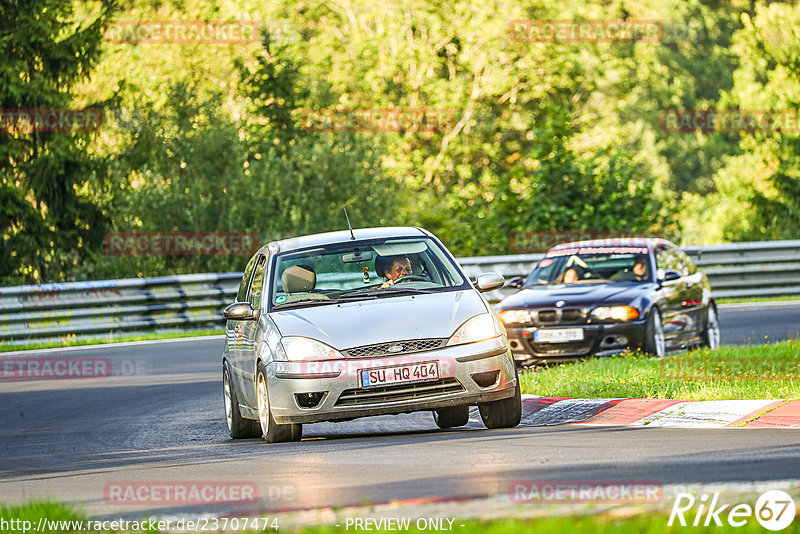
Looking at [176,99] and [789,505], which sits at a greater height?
[176,99]

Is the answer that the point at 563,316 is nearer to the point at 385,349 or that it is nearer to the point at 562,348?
the point at 562,348

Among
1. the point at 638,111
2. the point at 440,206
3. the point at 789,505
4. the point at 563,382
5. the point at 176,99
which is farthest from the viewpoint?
the point at 638,111

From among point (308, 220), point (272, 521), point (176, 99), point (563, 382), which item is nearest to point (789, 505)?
point (272, 521)

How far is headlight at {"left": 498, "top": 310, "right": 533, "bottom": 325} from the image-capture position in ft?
52.4

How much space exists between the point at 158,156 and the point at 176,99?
5.23 ft

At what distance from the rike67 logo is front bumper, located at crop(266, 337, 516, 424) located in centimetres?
386

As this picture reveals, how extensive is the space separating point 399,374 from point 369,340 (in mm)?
330

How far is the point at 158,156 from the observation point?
31.2 m

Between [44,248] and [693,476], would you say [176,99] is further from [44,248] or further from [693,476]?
[693,476]

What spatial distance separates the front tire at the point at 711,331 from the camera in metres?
17.5

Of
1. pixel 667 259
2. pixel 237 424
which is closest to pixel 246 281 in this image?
pixel 237 424

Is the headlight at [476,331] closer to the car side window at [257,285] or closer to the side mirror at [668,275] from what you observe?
the car side window at [257,285]

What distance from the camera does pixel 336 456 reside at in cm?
922

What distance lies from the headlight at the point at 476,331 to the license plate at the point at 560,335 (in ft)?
17.7
